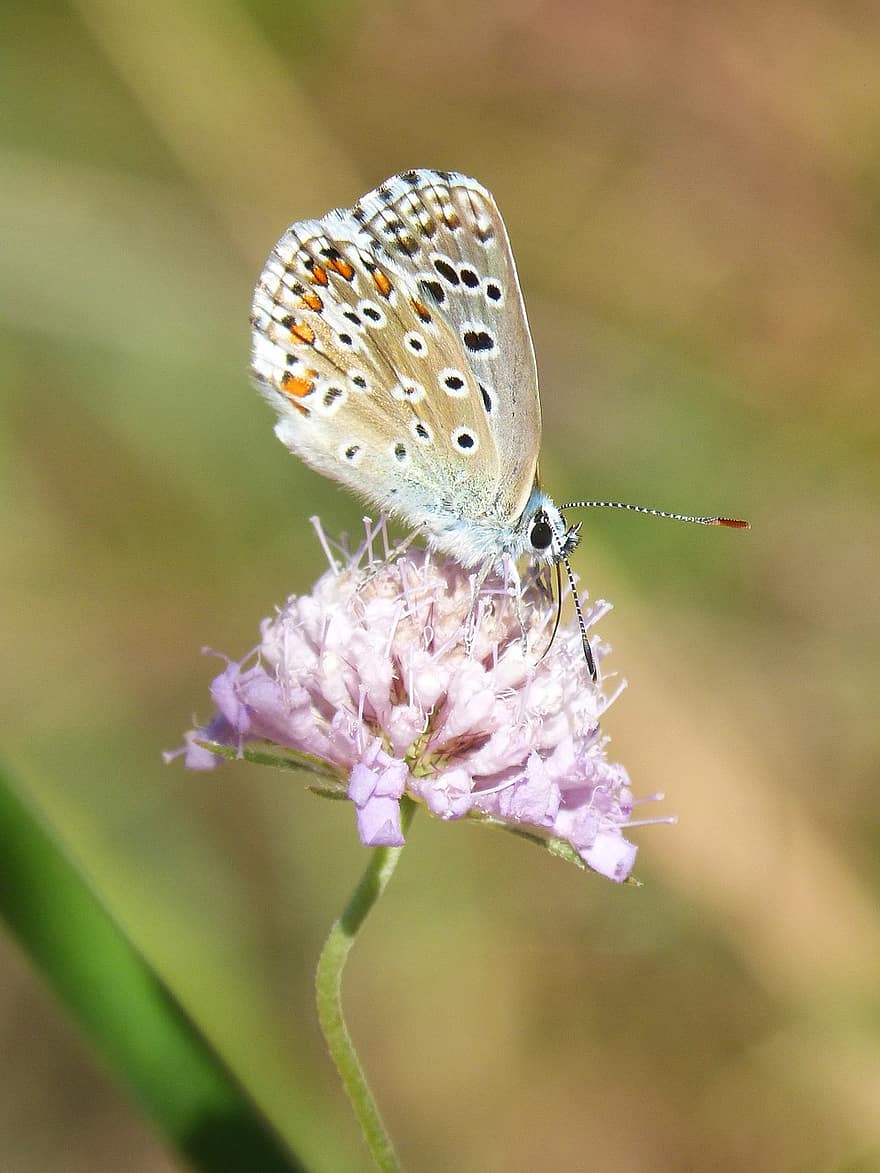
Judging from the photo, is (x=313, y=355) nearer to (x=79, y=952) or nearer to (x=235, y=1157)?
(x=79, y=952)

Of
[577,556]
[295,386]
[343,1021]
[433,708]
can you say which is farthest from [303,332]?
[577,556]

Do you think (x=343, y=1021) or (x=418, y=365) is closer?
(x=343, y=1021)

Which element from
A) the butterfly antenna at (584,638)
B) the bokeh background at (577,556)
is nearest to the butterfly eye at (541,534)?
the butterfly antenna at (584,638)

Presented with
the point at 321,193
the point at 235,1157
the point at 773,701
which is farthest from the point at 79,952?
the point at 321,193

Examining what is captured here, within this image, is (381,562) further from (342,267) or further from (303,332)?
(342,267)

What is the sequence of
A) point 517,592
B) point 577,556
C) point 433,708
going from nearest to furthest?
1. point 433,708
2. point 517,592
3. point 577,556

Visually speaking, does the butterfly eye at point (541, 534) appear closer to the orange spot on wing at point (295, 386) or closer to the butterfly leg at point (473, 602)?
the butterfly leg at point (473, 602)
